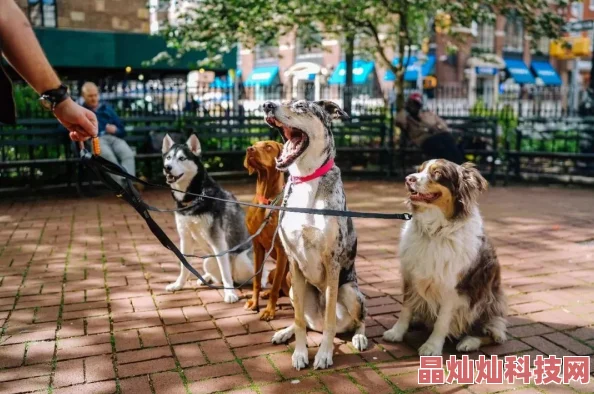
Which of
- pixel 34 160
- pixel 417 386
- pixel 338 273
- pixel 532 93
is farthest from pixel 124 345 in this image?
pixel 532 93

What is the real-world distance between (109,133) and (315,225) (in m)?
6.96

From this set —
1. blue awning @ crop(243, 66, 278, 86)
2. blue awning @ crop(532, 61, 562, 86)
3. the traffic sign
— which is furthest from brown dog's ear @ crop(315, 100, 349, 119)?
blue awning @ crop(532, 61, 562, 86)

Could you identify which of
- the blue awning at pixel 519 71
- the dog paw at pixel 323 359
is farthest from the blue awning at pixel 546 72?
the dog paw at pixel 323 359

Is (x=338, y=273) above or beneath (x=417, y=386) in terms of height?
above

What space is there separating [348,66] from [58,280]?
538 inches

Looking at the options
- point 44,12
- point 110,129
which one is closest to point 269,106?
point 110,129

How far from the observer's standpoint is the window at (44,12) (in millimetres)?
16031

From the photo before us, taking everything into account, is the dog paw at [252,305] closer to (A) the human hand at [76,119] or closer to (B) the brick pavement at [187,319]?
(B) the brick pavement at [187,319]

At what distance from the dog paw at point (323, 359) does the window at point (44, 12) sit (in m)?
15.8

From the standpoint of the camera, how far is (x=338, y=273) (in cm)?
353

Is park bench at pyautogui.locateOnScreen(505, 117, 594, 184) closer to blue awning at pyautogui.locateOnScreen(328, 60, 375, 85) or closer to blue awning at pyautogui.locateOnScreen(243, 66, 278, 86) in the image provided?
blue awning at pyautogui.locateOnScreen(328, 60, 375, 85)

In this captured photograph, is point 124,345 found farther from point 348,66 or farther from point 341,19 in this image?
point 348,66

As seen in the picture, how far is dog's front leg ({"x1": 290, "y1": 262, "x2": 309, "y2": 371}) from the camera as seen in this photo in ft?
11.5

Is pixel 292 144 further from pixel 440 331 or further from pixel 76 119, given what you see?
pixel 440 331
